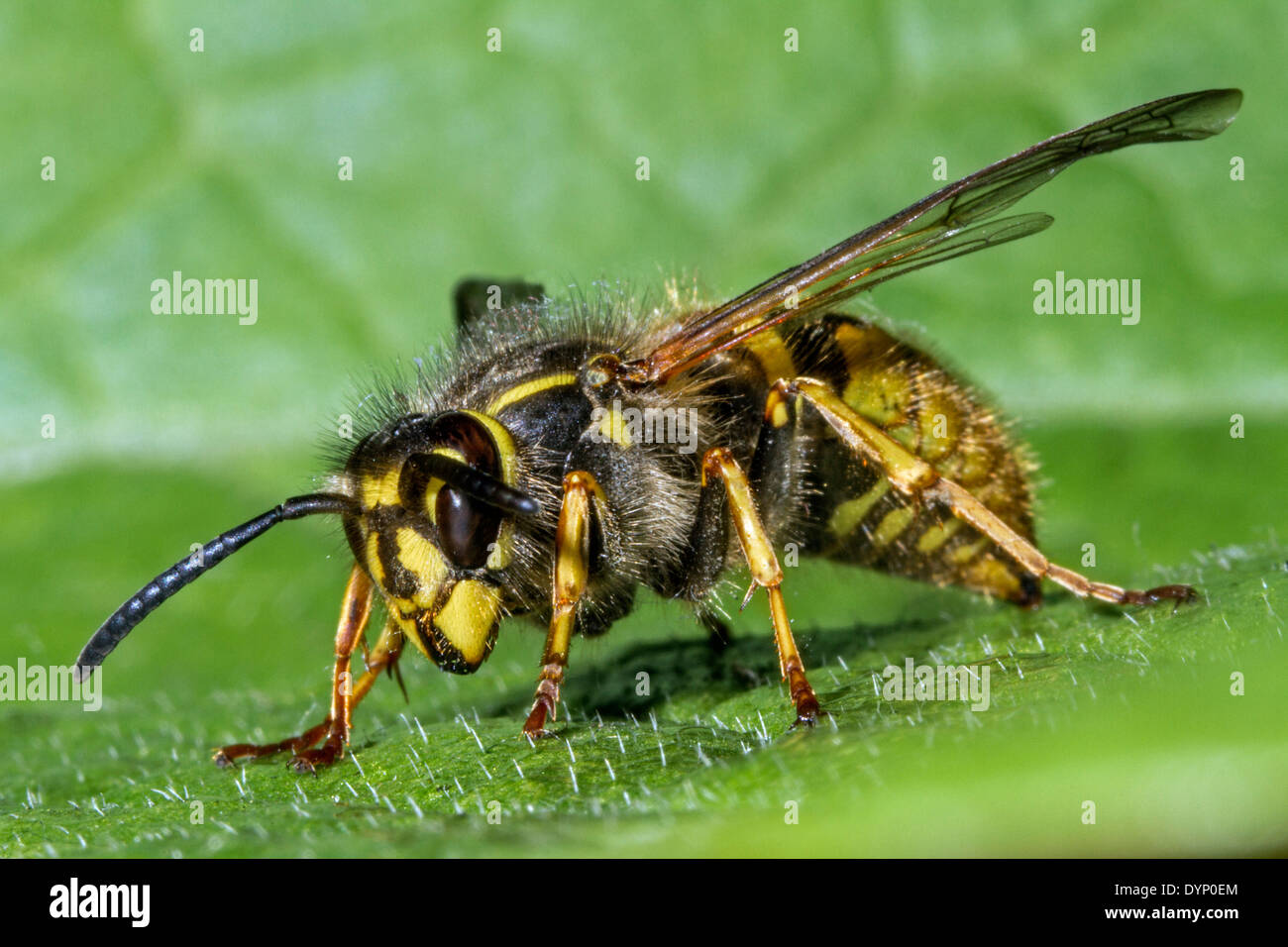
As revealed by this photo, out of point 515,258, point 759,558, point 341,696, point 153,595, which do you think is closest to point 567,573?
point 759,558

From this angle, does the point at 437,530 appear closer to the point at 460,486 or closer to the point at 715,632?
the point at 460,486

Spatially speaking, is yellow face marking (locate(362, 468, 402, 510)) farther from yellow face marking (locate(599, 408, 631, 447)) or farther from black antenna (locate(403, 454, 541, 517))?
yellow face marking (locate(599, 408, 631, 447))

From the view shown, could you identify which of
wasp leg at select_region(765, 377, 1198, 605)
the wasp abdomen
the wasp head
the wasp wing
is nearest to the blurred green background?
wasp leg at select_region(765, 377, 1198, 605)

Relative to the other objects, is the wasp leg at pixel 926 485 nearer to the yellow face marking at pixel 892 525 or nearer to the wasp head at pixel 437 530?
the yellow face marking at pixel 892 525

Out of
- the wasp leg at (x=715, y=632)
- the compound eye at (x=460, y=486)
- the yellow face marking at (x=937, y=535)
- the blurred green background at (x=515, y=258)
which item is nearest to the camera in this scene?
the compound eye at (x=460, y=486)

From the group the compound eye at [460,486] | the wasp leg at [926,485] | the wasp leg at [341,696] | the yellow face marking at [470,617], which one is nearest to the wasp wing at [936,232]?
the wasp leg at [926,485]

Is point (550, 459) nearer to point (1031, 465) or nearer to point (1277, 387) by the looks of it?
point (1031, 465)
